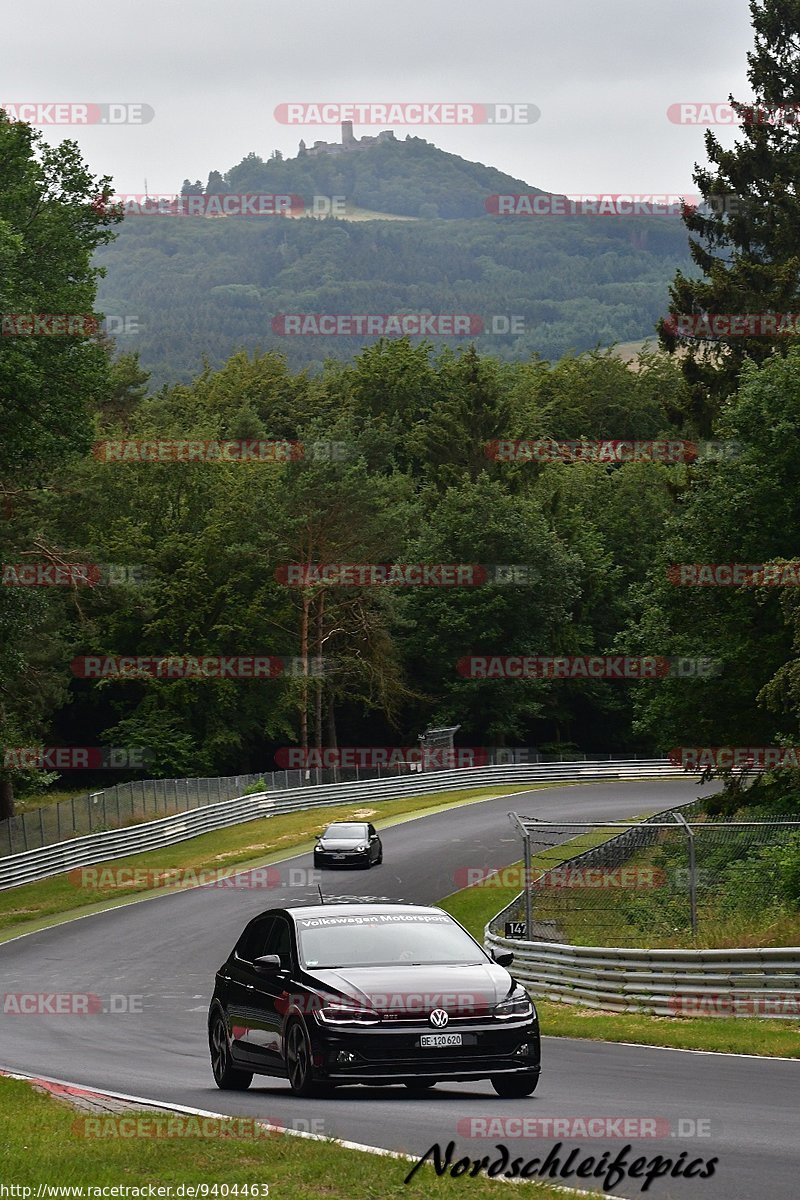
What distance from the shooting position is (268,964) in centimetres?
1324

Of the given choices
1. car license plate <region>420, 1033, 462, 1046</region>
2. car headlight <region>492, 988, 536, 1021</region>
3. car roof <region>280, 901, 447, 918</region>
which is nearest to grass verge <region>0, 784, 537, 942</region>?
car roof <region>280, 901, 447, 918</region>

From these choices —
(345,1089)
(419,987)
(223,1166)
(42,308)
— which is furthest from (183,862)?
(223,1166)

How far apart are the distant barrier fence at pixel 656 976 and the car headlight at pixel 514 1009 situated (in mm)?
6932

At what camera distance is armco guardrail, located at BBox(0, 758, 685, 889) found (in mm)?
49375

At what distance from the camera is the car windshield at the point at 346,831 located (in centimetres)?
4691

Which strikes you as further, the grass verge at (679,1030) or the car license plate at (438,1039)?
the grass verge at (679,1030)

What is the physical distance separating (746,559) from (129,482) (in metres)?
48.6

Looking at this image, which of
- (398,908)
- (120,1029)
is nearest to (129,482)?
(120,1029)

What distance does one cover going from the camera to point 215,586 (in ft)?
268

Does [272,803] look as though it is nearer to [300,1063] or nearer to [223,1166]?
[300,1063]

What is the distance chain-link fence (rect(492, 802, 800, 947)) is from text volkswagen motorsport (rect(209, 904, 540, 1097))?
5945 mm

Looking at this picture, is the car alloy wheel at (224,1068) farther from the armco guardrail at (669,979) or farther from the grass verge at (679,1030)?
the armco guardrail at (669,979)

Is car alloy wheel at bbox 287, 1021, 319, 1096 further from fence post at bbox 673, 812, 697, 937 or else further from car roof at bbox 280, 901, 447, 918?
fence post at bbox 673, 812, 697, 937

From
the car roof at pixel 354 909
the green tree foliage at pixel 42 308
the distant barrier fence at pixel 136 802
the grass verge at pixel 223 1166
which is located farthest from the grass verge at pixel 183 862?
the grass verge at pixel 223 1166
